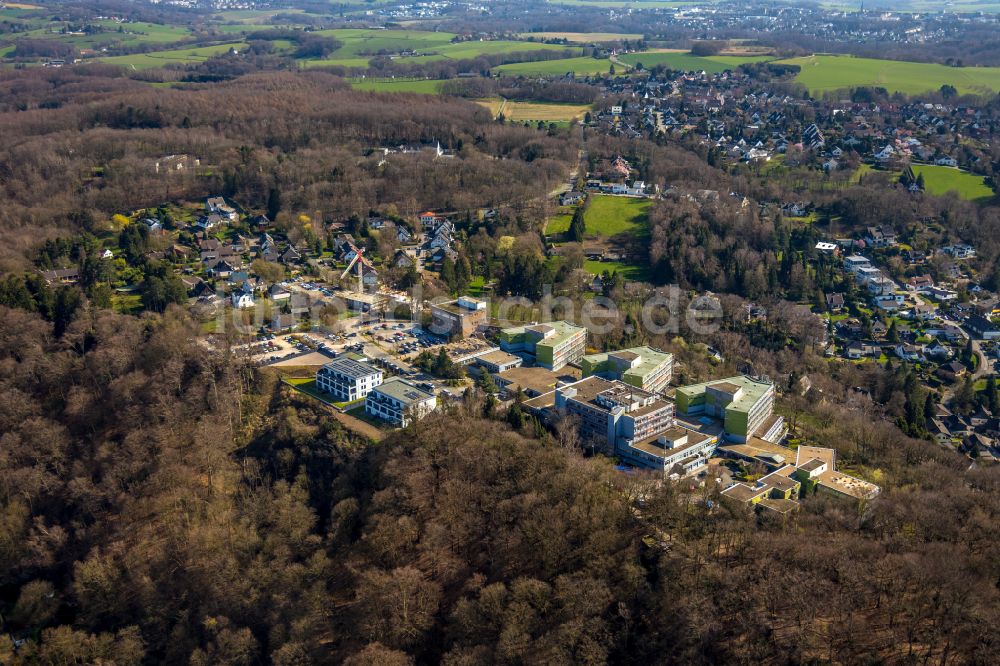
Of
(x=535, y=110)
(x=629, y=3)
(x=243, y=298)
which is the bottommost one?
(x=243, y=298)

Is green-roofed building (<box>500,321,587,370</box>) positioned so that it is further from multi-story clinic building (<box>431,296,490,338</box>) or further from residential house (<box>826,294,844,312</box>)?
residential house (<box>826,294,844,312</box>)

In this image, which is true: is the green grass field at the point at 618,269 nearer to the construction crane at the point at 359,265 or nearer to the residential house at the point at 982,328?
the construction crane at the point at 359,265

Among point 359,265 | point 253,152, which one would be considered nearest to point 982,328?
point 359,265

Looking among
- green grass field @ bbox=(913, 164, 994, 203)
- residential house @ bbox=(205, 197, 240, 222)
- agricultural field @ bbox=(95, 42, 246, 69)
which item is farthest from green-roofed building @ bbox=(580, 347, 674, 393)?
agricultural field @ bbox=(95, 42, 246, 69)

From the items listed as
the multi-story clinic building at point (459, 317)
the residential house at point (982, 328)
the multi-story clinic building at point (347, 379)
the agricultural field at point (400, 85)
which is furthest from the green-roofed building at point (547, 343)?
the agricultural field at point (400, 85)

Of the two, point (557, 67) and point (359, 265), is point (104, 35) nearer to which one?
point (557, 67)

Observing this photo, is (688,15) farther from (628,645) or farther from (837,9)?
(628,645)

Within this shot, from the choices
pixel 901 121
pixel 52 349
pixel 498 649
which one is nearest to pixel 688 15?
pixel 901 121
